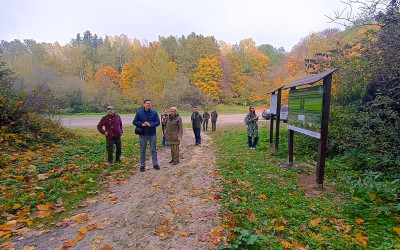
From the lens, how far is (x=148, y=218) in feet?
11.7

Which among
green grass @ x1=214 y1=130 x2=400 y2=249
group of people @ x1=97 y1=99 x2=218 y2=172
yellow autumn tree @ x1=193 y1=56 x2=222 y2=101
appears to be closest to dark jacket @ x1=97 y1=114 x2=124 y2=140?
group of people @ x1=97 y1=99 x2=218 y2=172

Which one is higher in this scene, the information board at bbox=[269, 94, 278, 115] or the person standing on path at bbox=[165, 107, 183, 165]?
the information board at bbox=[269, 94, 278, 115]

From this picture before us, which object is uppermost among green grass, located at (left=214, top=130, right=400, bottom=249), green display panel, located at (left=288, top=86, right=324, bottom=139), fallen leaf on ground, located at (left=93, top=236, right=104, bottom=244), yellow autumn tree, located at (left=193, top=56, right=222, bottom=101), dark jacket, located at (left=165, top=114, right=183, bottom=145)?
yellow autumn tree, located at (left=193, top=56, right=222, bottom=101)

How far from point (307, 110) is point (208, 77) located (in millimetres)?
41415

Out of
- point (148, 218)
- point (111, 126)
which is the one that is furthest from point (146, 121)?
point (148, 218)

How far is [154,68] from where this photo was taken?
40.6 metres

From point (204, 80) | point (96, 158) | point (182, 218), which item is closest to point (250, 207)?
point (182, 218)

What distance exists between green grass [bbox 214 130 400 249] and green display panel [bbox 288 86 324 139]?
1331 millimetres

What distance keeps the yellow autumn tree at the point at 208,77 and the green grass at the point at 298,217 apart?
133 ft

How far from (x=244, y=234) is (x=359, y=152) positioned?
543 centimetres

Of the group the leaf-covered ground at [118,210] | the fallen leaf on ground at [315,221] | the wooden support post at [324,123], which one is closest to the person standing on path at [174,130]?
the leaf-covered ground at [118,210]

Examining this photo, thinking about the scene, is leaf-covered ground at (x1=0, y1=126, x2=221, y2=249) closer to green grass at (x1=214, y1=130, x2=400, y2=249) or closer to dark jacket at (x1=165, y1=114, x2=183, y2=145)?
green grass at (x1=214, y1=130, x2=400, y2=249)

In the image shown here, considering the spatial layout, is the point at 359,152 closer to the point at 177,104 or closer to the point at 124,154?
the point at 124,154

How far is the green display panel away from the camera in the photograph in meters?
4.68
